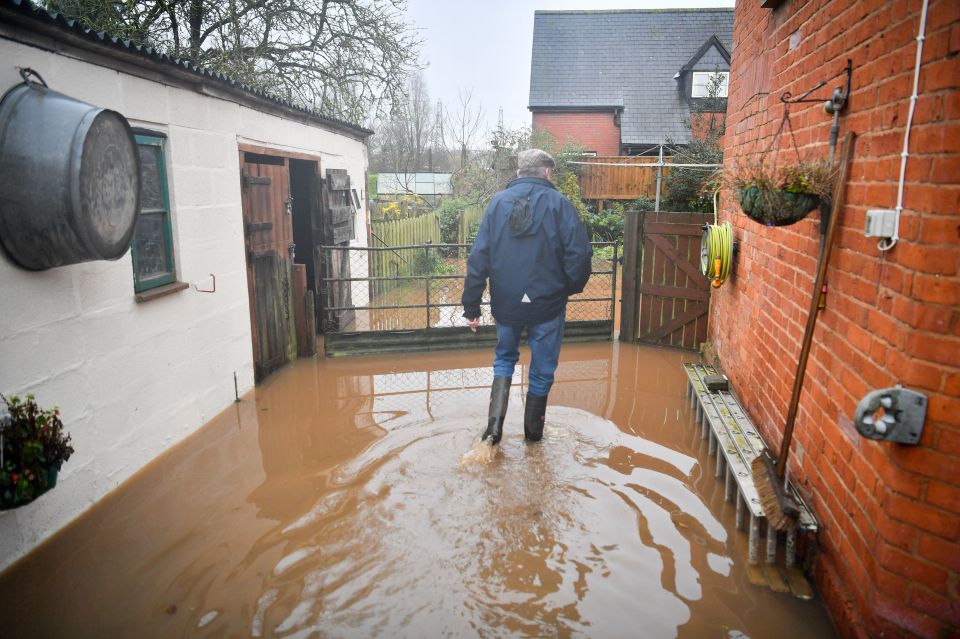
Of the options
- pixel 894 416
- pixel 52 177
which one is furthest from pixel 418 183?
pixel 894 416

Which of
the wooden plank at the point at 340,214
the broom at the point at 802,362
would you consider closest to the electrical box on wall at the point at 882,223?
the broom at the point at 802,362

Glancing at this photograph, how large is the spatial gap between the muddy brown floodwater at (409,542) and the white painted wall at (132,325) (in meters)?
0.23

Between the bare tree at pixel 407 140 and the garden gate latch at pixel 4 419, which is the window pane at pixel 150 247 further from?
the bare tree at pixel 407 140

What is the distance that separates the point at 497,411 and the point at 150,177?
3.19 m

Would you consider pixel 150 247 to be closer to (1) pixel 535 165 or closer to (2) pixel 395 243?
(1) pixel 535 165

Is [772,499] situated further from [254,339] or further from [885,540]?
[254,339]

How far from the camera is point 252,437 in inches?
207

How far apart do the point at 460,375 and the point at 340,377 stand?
1.30 metres

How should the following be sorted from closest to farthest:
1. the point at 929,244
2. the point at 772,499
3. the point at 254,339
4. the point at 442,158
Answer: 1. the point at 929,244
2. the point at 772,499
3. the point at 254,339
4. the point at 442,158

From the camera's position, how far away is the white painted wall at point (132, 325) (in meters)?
3.51

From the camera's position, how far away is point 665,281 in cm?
785

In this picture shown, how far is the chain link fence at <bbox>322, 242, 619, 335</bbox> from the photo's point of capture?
797 centimetres

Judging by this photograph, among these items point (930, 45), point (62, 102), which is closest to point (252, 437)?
point (62, 102)

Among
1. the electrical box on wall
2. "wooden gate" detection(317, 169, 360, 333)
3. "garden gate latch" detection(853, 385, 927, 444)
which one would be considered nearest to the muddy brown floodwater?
"garden gate latch" detection(853, 385, 927, 444)
